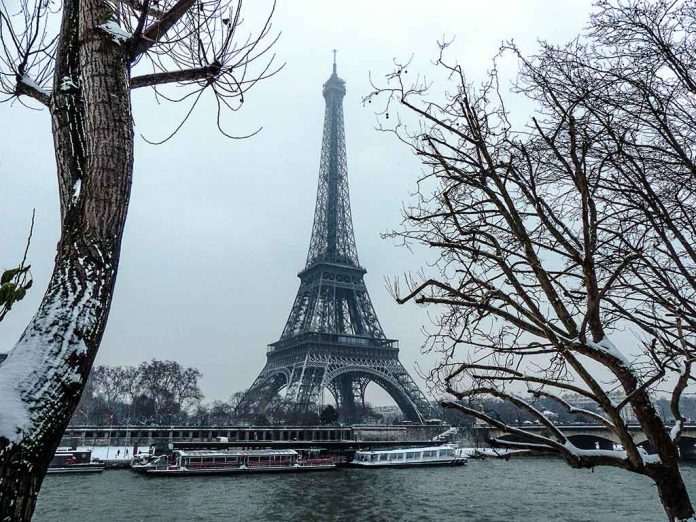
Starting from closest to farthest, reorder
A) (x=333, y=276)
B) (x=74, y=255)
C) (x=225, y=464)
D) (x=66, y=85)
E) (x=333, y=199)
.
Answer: (x=74, y=255), (x=66, y=85), (x=225, y=464), (x=333, y=276), (x=333, y=199)

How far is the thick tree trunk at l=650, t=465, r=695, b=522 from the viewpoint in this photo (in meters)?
3.48

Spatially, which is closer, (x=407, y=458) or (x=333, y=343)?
(x=407, y=458)

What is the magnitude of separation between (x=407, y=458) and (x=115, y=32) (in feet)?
170

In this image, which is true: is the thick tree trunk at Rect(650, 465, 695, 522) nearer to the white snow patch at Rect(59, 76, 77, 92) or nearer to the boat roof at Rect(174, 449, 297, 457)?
the white snow patch at Rect(59, 76, 77, 92)

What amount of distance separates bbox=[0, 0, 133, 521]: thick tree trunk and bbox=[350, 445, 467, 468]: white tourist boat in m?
48.4

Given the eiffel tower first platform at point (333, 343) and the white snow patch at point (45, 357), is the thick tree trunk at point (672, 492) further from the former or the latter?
the eiffel tower first platform at point (333, 343)

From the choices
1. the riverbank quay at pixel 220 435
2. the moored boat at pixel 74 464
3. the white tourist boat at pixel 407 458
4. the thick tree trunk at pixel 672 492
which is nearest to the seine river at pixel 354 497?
the moored boat at pixel 74 464

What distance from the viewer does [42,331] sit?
7.09 feet

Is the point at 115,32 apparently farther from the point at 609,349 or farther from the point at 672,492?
the point at 672,492

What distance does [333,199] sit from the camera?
81.4 metres

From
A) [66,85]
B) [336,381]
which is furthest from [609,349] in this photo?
[336,381]

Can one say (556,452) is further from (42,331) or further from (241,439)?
(241,439)

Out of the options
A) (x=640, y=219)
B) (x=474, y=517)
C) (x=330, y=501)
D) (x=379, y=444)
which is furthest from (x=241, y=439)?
(x=640, y=219)

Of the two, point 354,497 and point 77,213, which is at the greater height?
point 77,213
